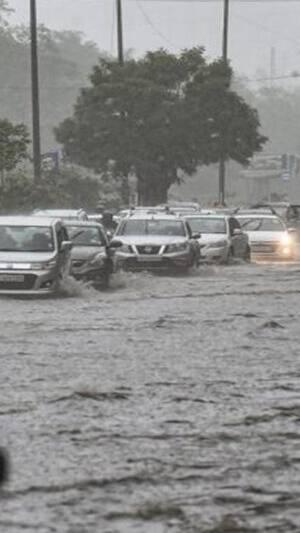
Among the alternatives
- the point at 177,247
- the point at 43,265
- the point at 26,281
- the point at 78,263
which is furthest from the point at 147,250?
the point at 26,281

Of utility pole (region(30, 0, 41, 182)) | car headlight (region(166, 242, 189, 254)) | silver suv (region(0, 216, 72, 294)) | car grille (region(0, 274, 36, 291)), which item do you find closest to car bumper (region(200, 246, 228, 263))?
car headlight (region(166, 242, 189, 254))

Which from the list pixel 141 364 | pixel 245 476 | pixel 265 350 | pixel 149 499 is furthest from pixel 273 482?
pixel 265 350

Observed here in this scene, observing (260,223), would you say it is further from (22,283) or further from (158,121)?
(22,283)

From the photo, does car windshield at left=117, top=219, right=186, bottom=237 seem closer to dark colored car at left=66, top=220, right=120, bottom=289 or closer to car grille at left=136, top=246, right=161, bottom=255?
car grille at left=136, top=246, right=161, bottom=255

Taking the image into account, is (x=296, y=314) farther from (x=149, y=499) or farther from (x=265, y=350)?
(x=149, y=499)

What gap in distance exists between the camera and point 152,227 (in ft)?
91.8

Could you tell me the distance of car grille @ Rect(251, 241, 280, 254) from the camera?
3544cm

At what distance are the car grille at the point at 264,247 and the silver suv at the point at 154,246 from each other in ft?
25.4

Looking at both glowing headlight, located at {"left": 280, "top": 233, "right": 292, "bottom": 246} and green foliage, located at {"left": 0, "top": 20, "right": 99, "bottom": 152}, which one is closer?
glowing headlight, located at {"left": 280, "top": 233, "right": 292, "bottom": 246}

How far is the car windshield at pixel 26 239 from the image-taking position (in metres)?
21.3

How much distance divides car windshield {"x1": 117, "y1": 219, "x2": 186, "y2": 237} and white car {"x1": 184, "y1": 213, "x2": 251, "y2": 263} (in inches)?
95.8

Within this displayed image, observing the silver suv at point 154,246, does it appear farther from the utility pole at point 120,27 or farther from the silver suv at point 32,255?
the utility pole at point 120,27

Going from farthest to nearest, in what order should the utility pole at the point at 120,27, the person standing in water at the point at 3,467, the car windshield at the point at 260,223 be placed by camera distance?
the utility pole at the point at 120,27
the car windshield at the point at 260,223
the person standing in water at the point at 3,467

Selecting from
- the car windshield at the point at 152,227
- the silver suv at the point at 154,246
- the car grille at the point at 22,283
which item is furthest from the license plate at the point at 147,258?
the car grille at the point at 22,283
